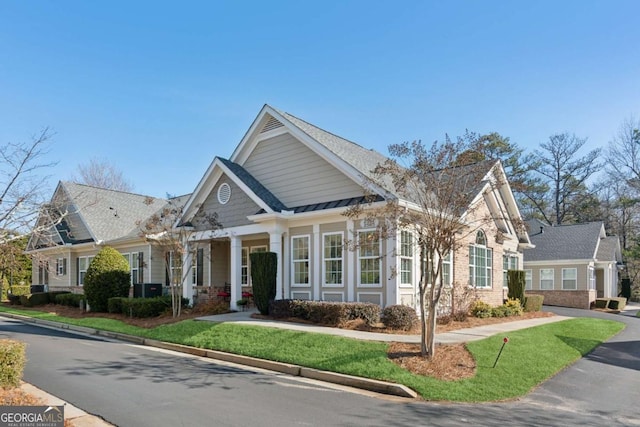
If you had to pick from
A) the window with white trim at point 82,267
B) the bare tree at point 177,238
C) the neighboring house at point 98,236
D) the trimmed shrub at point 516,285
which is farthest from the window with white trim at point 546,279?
the window with white trim at point 82,267

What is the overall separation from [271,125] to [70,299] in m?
15.1

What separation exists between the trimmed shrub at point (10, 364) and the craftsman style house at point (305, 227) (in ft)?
27.5

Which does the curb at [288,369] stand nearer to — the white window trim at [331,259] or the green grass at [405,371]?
the green grass at [405,371]

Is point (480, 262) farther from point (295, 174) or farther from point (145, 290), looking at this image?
point (145, 290)

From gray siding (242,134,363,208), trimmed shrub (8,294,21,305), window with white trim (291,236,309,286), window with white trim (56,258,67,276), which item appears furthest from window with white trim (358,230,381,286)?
trimmed shrub (8,294,21,305)

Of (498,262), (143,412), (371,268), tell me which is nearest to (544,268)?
(498,262)

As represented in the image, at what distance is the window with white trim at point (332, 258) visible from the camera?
16750 mm

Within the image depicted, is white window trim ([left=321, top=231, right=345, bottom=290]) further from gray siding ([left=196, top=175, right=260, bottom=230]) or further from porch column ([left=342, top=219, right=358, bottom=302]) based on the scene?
gray siding ([left=196, top=175, right=260, bottom=230])

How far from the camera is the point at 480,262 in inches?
843

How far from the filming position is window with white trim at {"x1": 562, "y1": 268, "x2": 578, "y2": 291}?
32.1m

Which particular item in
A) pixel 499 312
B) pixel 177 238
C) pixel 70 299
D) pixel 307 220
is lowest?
pixel 70 299

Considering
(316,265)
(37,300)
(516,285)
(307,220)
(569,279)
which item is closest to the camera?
(316,265)

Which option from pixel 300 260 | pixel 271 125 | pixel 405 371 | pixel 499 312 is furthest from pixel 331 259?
pixel 405 371

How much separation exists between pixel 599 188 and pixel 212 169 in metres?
45.5
